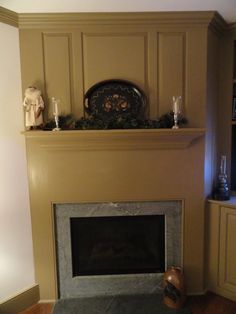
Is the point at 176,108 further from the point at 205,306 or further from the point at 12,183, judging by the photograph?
the point at 205,306

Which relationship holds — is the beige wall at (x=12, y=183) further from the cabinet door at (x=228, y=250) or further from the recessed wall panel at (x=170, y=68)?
the cabinet door at (x=228, y=250)

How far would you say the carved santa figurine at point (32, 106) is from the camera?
2.23 meters

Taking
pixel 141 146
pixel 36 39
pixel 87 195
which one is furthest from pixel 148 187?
pixel 36 39

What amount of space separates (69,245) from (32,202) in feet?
1.74

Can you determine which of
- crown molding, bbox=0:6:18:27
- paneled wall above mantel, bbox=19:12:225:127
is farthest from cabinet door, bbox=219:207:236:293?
crown molding, bbox=0:6:18:27

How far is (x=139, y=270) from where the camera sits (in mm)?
2592

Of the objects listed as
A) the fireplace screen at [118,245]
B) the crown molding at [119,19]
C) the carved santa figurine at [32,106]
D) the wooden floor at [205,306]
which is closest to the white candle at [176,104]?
the crown molding at [119,19]

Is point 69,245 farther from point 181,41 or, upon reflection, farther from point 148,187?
point 181,41

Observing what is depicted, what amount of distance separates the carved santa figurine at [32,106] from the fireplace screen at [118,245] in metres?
0.99

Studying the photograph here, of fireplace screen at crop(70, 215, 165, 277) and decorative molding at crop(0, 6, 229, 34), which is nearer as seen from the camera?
decorative molding at crop(0, 6, 229, 34)

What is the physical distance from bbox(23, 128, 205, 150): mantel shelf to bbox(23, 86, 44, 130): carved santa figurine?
0.12 m

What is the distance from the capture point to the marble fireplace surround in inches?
97.1

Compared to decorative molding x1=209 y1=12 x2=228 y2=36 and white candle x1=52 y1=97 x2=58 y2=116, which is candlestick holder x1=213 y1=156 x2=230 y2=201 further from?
white candle x1=52 y1=97 x2=58 y2=116

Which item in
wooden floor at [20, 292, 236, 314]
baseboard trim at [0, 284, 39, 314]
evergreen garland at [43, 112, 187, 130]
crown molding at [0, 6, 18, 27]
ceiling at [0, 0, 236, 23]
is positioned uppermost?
ceiling at [0, 0, 236, 23]
